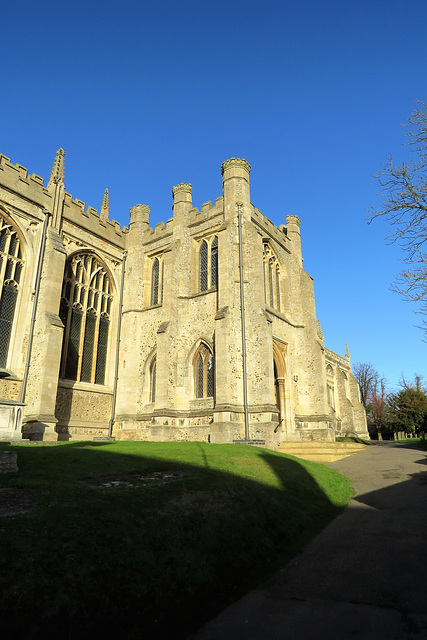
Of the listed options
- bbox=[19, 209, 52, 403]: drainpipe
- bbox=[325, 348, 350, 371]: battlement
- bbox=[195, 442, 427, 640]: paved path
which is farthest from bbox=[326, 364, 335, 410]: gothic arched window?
bbox=[195, 442, 427, 640]: paved path

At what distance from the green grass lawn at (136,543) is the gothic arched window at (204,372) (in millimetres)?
11199

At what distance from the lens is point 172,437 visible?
65.0ft

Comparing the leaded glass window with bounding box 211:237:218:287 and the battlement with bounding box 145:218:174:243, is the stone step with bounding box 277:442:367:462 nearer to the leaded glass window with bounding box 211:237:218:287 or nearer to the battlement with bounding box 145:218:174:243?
the leaded glass window with bounding box 211:237:218:287

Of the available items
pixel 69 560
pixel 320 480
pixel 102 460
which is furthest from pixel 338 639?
pixel 320 480

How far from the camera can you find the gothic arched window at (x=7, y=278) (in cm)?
1852

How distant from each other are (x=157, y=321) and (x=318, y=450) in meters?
10.7

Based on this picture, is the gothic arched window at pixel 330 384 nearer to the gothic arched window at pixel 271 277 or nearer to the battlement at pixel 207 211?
the gothic arched window at pixel 271 277

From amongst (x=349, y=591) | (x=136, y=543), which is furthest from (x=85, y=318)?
(x=349, y=591)

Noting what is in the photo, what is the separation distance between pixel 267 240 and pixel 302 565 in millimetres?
20554

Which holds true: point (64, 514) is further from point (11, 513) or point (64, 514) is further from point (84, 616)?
point (84, 616)

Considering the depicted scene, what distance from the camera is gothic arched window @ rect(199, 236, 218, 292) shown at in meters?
22.6

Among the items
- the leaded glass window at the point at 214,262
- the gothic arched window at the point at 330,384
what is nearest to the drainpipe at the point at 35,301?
the leaded glass window at the point at 214,262

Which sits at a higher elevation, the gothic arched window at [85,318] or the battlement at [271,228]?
the battlement at [271,228]

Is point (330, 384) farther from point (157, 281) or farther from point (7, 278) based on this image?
point (7, 278)
